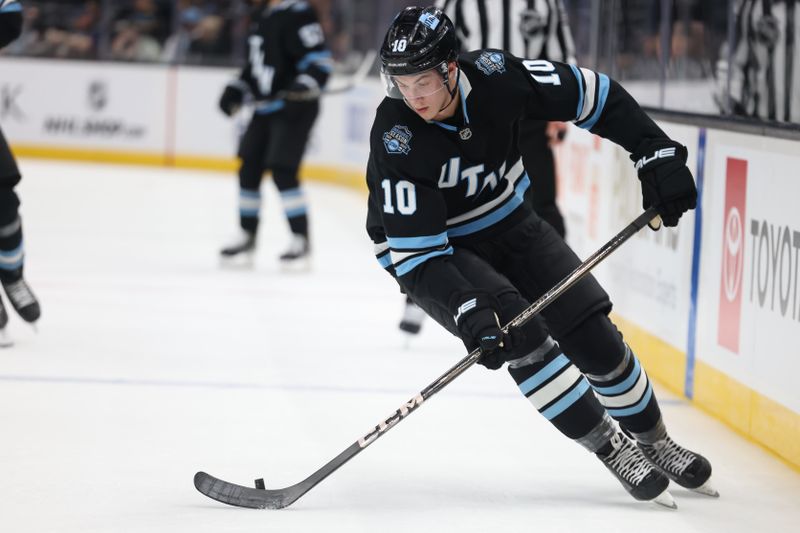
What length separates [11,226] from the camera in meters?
4.23

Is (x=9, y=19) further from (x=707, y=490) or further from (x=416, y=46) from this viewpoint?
(x=707, y=490)

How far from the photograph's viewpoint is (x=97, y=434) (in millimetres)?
3301

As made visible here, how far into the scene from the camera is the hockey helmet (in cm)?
255

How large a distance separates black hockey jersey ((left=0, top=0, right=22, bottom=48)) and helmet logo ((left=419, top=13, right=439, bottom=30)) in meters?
1.93

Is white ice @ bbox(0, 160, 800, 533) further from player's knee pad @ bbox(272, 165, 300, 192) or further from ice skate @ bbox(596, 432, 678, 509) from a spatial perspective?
player's knee pad @ bbox(272, 165, 300, 192)

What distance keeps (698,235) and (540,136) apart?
702mm

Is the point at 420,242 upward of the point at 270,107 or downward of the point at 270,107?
upward

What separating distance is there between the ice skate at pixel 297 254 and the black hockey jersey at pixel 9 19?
2.27 meters

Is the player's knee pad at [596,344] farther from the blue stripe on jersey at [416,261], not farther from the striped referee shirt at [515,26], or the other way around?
the striped referee shirt at [515,26]

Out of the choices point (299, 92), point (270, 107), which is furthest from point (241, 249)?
point (299, 92)

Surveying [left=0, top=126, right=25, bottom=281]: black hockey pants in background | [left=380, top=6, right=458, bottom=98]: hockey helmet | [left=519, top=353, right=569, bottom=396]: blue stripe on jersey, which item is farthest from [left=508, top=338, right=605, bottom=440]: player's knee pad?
[left=0, top=126, right=25, bottom=281]: black hockey pants in background

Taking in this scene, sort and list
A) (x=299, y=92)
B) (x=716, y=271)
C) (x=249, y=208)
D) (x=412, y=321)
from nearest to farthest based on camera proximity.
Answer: (x=716, y=271) → (x=412, y=321) → (x=299, y=92) → (x=249, y=208)

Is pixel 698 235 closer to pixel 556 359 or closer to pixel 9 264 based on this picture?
pixel 556 359

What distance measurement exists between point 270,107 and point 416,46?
145 inches
